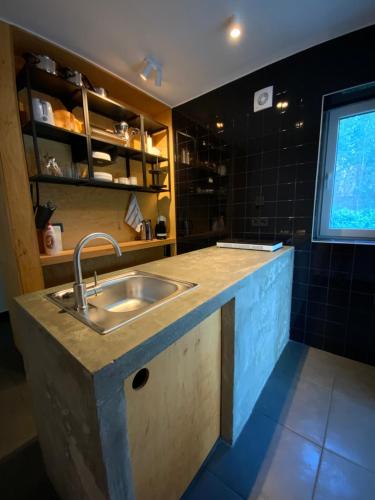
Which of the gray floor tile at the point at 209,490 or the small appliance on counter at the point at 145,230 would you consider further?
the small appliance on counter at the point at 145,230

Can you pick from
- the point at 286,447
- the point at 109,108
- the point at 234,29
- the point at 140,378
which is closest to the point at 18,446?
the point at 140,378

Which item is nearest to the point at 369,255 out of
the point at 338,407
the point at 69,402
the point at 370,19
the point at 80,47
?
the point at 338,407

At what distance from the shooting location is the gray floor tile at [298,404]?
1116 mm

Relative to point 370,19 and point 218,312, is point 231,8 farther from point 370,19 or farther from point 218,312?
point 218,312

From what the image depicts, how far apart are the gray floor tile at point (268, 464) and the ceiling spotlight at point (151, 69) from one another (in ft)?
7.98

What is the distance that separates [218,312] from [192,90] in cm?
207

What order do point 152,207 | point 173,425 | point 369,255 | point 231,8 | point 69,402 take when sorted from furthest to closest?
point 152,207 → point 369,255 → point 231,8 → point 173,425 → point 69,402

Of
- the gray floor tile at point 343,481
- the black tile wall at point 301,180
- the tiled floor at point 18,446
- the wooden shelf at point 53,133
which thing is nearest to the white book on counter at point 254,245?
the black tile wall at point 301,180

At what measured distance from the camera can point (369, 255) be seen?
4.82 ft

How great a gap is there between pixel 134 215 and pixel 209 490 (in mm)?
1993

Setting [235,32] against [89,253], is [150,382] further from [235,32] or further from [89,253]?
[235,32]

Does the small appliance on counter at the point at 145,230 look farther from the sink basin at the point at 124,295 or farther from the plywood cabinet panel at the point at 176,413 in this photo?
the plywood cabinet panel at the point at 176,413

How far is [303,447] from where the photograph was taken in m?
1.02

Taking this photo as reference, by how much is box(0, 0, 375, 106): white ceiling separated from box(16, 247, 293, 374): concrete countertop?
1.46m
